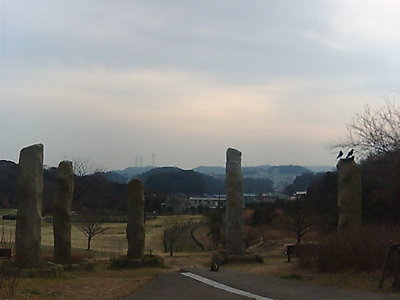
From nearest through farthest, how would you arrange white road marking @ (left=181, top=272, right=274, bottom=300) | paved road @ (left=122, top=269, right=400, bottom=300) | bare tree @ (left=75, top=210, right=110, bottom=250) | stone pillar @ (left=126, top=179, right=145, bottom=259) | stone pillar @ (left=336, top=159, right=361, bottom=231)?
paved road @ (left=122, top=269, right=400, bottom=300)
white road marking @ (left=181, top=272, right=274, bottom=300)
stone pillar @ (left=336, top=159, right=361, bottom=231)
stone pillar @ (left=126, top=179, right=145, bottom=259)
bare tree @ (left=75, top=210, right=110, bottom=250)

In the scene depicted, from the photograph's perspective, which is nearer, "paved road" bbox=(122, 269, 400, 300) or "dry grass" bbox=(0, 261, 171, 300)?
"paved road" bbox=(122, 269, 400, 300)

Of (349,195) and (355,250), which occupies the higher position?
(349,195)

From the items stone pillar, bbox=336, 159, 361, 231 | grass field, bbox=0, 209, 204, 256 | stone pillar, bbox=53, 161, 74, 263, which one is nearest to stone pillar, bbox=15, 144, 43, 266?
stone pillar, bbox=53, 161, 74, 263

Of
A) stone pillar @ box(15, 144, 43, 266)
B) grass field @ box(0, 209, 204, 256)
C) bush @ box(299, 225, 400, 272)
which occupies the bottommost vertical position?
grass field @ box(0, 209, 204, 256)

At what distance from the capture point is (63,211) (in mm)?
23344

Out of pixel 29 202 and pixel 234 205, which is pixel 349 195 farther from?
pixel 29 202

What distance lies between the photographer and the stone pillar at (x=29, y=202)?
19.5m

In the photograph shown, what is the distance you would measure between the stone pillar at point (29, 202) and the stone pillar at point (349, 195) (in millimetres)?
10710

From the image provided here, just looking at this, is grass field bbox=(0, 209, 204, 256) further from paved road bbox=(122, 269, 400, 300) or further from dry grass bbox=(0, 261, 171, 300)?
dry grass bbox=(0, 261, 171, 300)

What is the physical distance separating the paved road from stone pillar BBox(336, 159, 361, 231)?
5.29 meters

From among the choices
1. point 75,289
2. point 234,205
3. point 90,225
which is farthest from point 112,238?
point 75,289

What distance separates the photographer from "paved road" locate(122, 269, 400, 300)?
44.3ft

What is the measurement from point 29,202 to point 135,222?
7.09 m

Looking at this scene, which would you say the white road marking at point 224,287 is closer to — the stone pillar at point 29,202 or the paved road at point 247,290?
the paved road at point 247,290
